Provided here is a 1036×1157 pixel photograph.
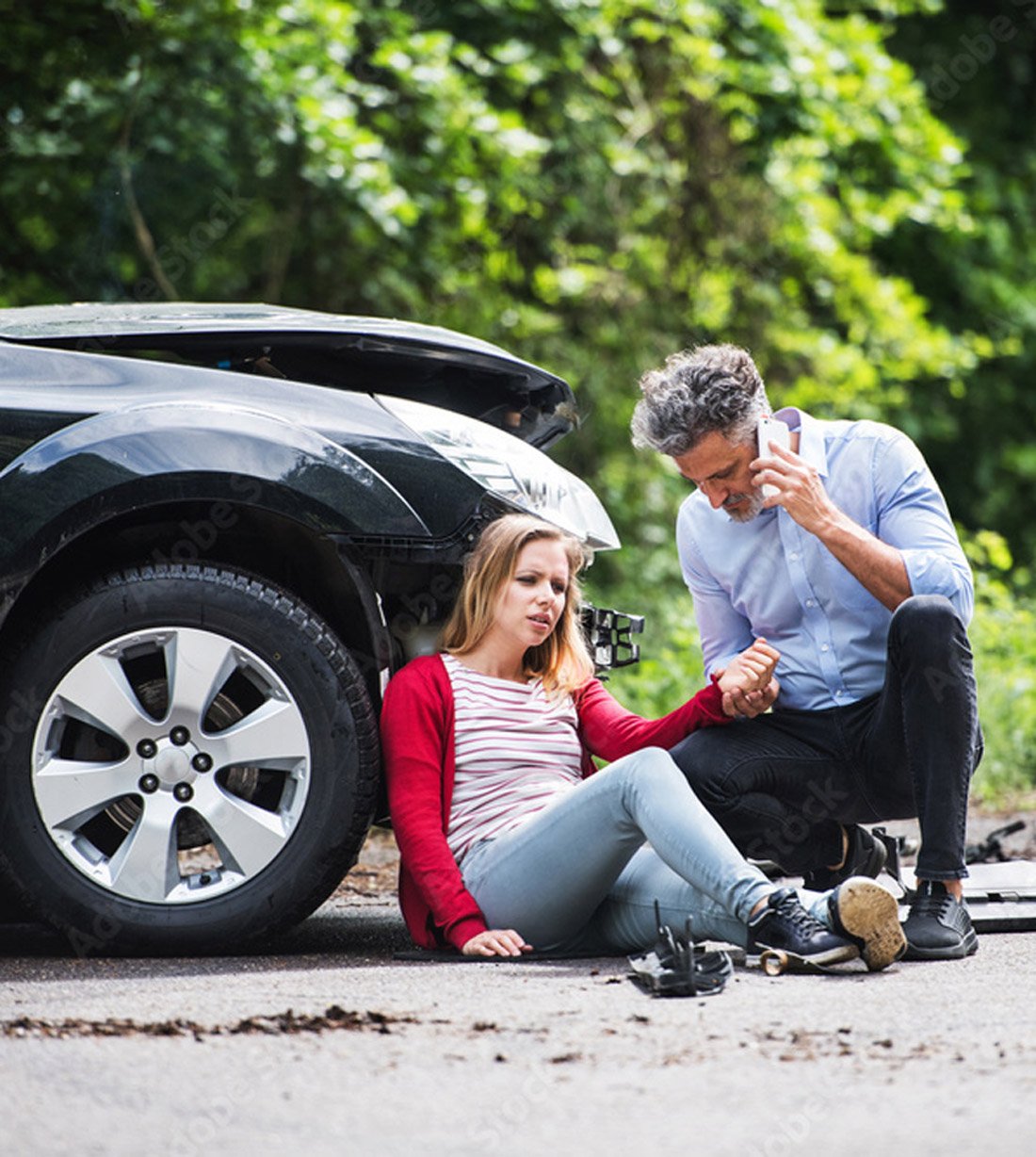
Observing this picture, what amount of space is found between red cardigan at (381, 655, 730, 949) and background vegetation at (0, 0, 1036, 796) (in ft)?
13.1

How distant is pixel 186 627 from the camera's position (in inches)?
159

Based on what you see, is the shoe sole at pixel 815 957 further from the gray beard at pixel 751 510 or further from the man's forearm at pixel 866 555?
the gray beard at pixel 751 510

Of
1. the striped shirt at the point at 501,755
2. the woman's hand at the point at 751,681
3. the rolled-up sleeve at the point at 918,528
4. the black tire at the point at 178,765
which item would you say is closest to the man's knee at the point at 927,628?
the rolled-up sleeve at the point at 918,528

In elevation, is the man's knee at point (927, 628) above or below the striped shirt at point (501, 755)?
above

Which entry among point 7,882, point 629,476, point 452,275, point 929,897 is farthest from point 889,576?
point 629,476

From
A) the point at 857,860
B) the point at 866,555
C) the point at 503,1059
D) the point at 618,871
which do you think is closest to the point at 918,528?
the point at 866,555

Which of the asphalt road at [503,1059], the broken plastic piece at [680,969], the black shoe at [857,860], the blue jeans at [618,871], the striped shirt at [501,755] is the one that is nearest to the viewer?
the asphalt road at [503,1059]

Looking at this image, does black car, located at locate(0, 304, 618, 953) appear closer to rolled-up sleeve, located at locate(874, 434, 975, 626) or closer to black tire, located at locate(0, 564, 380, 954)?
black tire, located at locate(0, 564, 380, 954)

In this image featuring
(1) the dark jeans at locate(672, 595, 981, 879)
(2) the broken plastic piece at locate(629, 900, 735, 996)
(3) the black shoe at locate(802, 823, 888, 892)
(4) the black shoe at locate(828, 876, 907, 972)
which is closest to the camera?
(2) the broken plastic piece at locate(629, 900, 735, 996)

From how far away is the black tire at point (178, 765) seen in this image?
13.1ft

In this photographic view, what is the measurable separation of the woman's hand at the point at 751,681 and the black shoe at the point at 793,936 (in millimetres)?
567

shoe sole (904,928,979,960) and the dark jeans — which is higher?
the dark jeans

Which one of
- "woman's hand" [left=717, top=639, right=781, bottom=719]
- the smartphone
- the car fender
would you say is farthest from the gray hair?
the car fender

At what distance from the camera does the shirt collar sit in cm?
440
